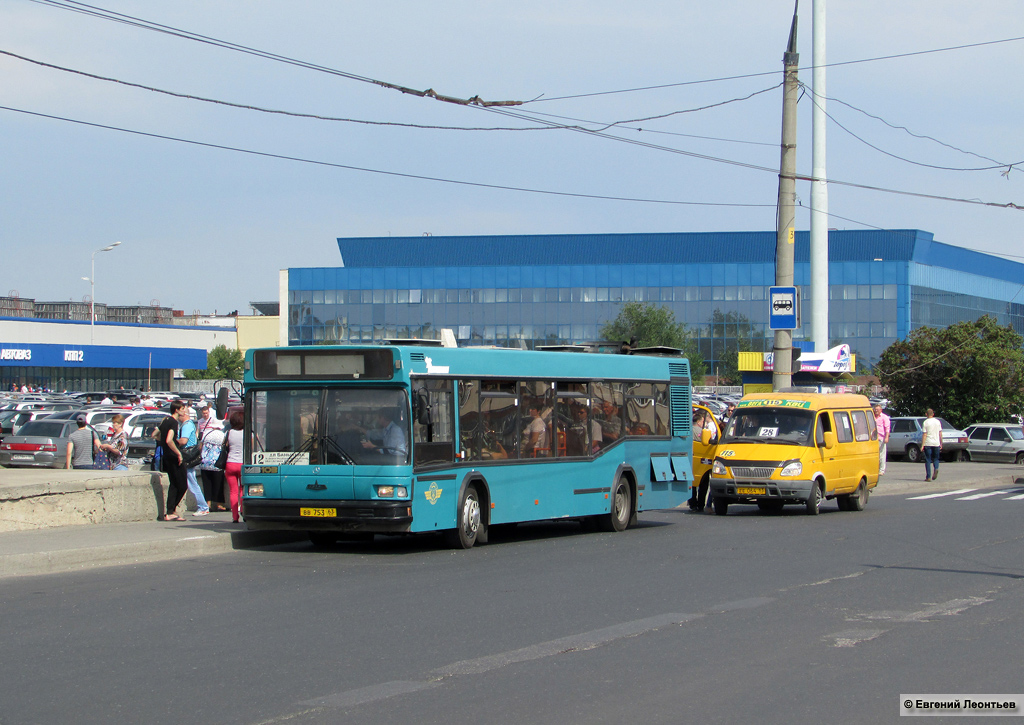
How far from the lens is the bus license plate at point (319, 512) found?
13.5 m

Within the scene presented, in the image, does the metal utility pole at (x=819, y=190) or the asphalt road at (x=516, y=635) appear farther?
the metal utility pole at (x=819, y=190)

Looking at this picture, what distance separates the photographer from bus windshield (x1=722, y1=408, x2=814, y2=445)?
806 inches

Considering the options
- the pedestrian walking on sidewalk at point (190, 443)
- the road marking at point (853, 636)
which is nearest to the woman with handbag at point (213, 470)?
the pedestrian walking on sidewalk at point (190, 443)

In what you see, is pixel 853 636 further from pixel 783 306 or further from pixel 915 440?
pixel 915 440

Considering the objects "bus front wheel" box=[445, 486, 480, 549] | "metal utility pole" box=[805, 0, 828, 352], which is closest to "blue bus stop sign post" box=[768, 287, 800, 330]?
"bus front wheel" box=[445, 486, 480, 549]

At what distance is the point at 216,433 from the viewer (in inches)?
667

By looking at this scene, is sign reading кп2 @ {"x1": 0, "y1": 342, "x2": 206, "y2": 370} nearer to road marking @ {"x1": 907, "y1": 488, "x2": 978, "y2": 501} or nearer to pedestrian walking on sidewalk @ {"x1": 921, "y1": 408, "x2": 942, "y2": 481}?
pedestrian walking on sidewalk @ {"x1": 921, "y1": 408, "x2": 942, "y2": 481}

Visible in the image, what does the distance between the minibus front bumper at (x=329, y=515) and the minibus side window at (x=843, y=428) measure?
34.4ft

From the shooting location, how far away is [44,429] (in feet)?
97.0

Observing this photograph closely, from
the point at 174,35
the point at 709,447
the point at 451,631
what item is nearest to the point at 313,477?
the point at 451,631

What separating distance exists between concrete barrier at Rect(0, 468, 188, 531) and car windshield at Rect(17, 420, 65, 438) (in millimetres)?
13250

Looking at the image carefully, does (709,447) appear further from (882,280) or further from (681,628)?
(882,280)

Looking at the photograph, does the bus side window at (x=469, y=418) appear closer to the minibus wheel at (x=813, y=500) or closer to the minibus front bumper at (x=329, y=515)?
the minibus front bumper at (x=329, y=515)

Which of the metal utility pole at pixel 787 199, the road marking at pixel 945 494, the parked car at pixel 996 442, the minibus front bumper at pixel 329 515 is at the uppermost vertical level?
the metal utility pole at pixel 787 199
